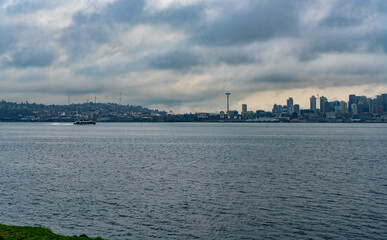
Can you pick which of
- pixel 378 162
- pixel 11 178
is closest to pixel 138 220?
pixel 11 178

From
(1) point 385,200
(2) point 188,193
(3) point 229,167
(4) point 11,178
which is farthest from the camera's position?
(3) point 229,167

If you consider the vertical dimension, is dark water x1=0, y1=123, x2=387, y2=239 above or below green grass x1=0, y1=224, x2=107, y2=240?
below

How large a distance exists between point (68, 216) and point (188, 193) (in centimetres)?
1319

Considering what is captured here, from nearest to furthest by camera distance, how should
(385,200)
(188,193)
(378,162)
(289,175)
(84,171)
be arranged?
1. (385,200)
2. (188,193)
3. (289,175)
4. (84,171)
5. (378,162)

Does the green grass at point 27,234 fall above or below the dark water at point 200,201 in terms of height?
above

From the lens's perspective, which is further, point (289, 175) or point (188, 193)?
point (289, 175)

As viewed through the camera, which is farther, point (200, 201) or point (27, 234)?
point (200, 201)

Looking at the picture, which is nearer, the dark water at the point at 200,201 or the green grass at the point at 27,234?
the green grass at the point at 27,234

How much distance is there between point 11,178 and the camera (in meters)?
49.8

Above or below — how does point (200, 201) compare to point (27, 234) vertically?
below

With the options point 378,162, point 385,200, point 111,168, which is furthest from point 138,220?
point 378,162

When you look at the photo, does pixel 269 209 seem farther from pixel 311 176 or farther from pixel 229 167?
pixel 229 167

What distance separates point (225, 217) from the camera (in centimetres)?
3180

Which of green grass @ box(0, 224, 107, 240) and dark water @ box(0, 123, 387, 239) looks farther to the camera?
dark water @ box(0, 123, 387, 239)
